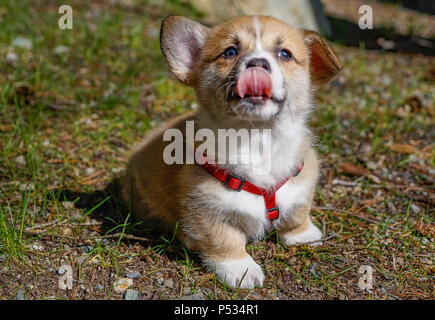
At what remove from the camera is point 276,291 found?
2.31 m

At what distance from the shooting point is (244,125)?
230 cm

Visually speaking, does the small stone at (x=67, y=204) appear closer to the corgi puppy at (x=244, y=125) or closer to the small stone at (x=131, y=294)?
the corgi puppy at (x=244, y=125)

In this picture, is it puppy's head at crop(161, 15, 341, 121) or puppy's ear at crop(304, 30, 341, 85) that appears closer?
puppy's head at crop(161, 15, 341, 121)

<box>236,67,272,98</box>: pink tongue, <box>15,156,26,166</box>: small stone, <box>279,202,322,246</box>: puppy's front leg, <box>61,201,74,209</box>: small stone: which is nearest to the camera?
<box>236,67,272,98</box>: pink tongue

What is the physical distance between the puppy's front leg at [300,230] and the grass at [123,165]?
82 millimetres

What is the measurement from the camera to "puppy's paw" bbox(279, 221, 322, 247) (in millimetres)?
2706

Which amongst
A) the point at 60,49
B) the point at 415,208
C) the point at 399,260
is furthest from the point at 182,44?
the point at 60,49

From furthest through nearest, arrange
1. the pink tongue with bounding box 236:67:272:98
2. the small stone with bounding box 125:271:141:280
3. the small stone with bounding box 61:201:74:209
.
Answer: the small stone with bounding box 61:201:74:209, the small stone with bounding box 125:271:141:280, the pink tongue with bounding box 236:67:272:98

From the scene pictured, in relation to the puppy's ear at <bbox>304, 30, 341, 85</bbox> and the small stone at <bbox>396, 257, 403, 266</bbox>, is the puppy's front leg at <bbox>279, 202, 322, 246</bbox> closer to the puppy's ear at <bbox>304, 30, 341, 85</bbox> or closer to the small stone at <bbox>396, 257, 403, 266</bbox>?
the small stone at <bbox>396, 257, 403, 266</bbox>

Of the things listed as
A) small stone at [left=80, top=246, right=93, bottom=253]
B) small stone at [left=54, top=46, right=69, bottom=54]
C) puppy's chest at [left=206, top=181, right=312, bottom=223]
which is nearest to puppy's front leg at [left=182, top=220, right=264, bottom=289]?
puppy's chest at [left=206, top=181, right=312, bottom=223]

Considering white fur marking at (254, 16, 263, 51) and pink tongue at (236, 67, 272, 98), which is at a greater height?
white fur marking at (254, 16, 263, 51)

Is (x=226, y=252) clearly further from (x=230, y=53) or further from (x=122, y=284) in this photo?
(x=230, y=53)

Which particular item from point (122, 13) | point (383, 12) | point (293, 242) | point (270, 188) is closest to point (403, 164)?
point (293, 242)
